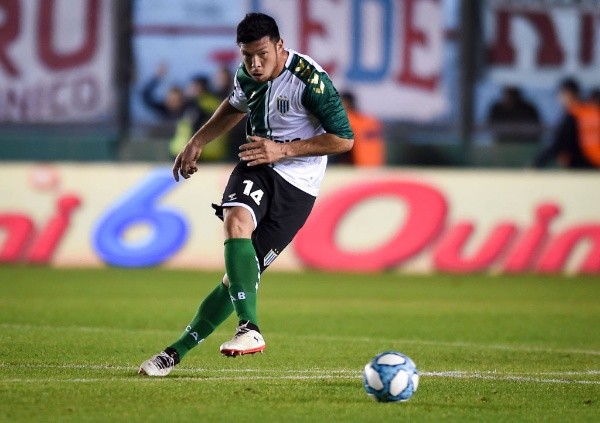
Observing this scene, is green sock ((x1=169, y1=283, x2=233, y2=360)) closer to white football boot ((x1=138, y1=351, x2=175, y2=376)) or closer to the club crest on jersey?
white football boot ((x1=138, y1=351, x2=175, y2=376))

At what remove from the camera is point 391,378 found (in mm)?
6566

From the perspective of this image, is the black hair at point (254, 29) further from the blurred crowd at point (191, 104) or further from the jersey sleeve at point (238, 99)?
the blurred crowd at point (191, 104)

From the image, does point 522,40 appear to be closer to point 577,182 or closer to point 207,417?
point 577,182

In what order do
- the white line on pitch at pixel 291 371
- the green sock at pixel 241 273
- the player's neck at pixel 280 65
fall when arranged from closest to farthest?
the green sock at pixel 241 273 → the player's neck at pixel 280 65 → the white line on pitch at pixel 291 371

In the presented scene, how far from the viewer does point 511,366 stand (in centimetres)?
837

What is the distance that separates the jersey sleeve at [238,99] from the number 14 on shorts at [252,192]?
533mm

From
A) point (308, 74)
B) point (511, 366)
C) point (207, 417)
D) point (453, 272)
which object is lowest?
point (453, 272)

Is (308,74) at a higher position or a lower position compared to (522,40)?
higher

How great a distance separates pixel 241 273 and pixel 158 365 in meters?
0.67

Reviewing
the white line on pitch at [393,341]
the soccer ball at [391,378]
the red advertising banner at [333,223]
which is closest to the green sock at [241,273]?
the soccer ball at [391,378]

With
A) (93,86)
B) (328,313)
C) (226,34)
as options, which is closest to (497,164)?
(226,34)

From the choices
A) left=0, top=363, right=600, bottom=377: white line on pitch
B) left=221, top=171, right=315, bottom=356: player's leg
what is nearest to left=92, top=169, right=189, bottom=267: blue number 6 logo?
left=0, top=363, right=600, bottom=377: white line on pitch

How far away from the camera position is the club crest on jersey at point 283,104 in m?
7.60

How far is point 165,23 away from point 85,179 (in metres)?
2.97
